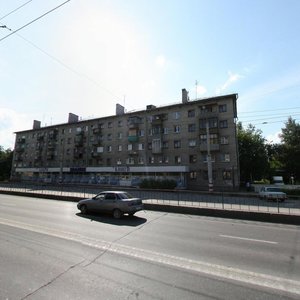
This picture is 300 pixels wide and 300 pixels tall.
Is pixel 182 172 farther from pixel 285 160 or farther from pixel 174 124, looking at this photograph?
pixel 285 160

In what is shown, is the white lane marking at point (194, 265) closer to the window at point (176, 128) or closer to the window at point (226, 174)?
the window at point (226, 174)

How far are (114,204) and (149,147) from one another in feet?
115

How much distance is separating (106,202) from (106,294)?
9.74 metres

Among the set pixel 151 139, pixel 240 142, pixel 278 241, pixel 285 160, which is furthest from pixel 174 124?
pixel 278 241

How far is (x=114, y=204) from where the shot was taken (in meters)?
13.7

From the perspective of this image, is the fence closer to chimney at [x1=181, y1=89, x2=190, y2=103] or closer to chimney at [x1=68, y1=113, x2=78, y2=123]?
chimney at [x1=181, y1=89, x2=190, y2=103]

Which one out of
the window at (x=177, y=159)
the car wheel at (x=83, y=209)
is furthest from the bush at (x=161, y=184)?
the car wheel at (x=83, y=209)

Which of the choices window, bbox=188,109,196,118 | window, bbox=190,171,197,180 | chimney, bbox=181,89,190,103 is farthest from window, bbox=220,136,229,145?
chimney, bbox=181,89,190,103

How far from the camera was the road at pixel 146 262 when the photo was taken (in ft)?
15.4

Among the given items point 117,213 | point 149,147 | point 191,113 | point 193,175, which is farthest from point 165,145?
point 117,213

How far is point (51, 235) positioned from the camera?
28.8 feet

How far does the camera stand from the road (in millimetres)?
4691

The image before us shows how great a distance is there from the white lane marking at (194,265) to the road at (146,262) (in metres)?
0.02

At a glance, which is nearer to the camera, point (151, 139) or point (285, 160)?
point (285, 160)
